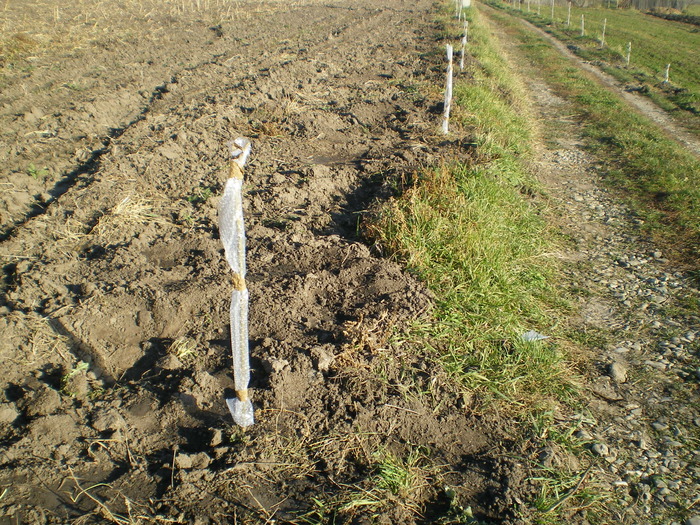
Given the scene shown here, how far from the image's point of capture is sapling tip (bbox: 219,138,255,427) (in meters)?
2.82

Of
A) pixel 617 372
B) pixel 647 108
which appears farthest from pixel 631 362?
pixel 647 108

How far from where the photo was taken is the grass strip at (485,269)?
3783mm

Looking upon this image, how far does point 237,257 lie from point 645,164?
7.50 m

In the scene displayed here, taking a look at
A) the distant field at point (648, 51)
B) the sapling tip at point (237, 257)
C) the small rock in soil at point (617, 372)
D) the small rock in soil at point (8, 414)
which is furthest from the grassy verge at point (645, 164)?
the small rock in soil at point (8, 414)

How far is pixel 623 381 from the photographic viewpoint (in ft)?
12.8

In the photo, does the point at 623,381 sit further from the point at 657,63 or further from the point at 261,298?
the point at 657,63

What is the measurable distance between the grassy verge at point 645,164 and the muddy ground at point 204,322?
8.76ft

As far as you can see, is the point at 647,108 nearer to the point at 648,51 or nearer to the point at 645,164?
the point at 645,164

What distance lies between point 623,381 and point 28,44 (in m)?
14.2

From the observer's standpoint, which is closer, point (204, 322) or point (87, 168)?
point (204, 322)

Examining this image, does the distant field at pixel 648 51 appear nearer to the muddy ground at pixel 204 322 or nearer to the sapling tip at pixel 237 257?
the muddy ground at pixel 204 322

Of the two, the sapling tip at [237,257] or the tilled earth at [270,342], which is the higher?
the sapling tip at [237,257]

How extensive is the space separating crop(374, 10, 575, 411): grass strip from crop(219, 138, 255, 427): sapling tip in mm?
1454

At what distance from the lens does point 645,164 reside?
26.6 ft
